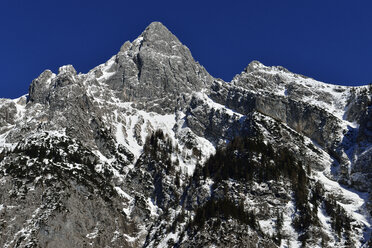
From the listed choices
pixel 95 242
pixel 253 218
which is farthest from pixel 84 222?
pixel 253 218

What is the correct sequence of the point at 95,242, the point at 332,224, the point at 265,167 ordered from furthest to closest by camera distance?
the point at 265,167
the point at 95,242
the point at 332,224

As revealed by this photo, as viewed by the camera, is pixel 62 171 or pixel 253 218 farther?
pixel 62 171

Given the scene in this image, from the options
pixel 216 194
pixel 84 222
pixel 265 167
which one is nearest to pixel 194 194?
pixel 216 194

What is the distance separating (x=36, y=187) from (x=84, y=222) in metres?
21.4

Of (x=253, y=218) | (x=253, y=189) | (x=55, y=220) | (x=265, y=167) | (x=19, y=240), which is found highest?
(x=265, y=167)

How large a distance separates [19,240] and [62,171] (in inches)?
1349

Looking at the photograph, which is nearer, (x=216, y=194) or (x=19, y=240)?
(x=19, y=240)

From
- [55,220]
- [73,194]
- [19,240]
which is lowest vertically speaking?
[19,240]

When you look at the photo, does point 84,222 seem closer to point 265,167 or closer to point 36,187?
point 36,187

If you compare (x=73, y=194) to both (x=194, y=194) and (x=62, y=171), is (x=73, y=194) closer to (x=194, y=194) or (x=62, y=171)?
(x=62, y=171)

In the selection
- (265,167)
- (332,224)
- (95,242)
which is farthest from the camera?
(265,167)

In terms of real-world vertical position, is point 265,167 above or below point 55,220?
above

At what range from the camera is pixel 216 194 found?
183 meters

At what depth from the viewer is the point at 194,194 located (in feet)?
632
